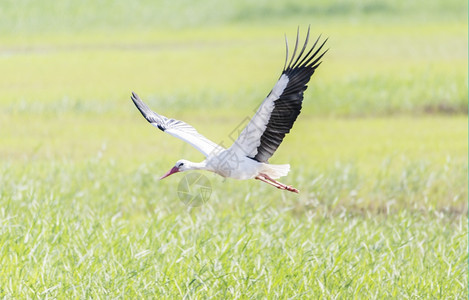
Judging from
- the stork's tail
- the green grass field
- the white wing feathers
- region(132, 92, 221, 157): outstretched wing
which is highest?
the white wing feathers

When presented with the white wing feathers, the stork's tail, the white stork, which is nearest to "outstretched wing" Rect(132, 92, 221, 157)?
the white stork

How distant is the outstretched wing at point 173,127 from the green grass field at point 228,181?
1.20ft

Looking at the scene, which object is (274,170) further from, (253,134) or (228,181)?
(228,181)

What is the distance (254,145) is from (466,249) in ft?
16.7

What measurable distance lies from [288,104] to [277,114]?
0.07 meters

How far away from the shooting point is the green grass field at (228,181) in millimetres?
6496

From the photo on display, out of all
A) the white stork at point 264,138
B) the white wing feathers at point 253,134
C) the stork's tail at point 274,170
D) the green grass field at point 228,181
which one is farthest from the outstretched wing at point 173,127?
the green grass field at point 228,181

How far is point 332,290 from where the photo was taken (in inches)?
246

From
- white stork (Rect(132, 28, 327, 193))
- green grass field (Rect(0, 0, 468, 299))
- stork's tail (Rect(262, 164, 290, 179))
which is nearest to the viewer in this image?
white stork (Rect(132, 28, 327, 193))

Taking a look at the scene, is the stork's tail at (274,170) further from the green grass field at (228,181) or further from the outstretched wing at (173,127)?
the outstretched wing at (173,127)

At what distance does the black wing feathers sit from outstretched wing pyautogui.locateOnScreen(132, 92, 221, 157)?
0.23 meters

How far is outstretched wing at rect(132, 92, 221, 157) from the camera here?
3.36 meters

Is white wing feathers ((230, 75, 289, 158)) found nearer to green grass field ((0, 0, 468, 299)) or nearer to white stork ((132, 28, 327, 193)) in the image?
white stork ((132, 28, 327, 193))

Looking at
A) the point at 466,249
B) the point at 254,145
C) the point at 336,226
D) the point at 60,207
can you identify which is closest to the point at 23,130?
the point at 60,207
